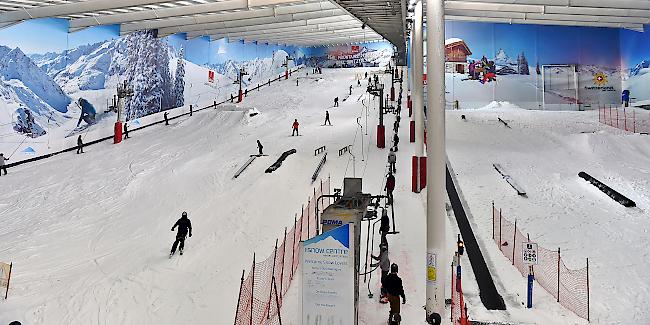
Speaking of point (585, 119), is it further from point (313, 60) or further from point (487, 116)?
point (313, 60)

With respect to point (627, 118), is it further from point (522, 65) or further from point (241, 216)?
point (241, 216)

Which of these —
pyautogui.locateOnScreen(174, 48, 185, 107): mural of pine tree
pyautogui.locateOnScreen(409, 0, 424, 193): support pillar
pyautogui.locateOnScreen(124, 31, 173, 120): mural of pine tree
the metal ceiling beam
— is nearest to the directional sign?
pyautogui.locateOnScreen(409, 0, 424, 193): support pillar

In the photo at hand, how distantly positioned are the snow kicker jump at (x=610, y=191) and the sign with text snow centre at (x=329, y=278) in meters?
10.8

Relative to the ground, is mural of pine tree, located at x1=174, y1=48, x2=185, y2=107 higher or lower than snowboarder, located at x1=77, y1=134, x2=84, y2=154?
higher

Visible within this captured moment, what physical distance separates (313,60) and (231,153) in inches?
1622

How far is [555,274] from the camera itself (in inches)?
356

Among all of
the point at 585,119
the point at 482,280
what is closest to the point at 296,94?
the point at 585,119

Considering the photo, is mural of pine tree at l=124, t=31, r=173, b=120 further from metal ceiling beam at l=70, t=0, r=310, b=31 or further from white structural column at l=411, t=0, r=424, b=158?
white structural column at l=411, t=0, r=424, b=158

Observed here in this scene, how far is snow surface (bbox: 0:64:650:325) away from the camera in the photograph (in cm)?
808

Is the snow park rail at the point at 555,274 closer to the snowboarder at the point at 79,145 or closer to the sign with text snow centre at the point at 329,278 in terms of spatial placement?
the sign with text snow centre at the point at 329,278

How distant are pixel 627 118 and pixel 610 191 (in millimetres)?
17217

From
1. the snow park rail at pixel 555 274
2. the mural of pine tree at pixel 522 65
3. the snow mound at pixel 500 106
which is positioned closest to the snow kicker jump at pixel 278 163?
the snow park rail at pixel 555 274

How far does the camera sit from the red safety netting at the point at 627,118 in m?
26.0

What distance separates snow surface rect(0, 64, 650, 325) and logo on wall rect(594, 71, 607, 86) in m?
9.13
